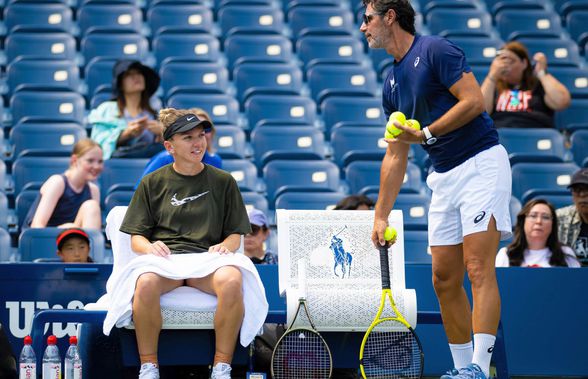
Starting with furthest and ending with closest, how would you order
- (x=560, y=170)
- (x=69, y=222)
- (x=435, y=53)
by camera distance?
1. (x=560, y=170)
2. (x=69, y=222)
3. (x=435, y=53)

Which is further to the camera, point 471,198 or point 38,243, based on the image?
point 38,243

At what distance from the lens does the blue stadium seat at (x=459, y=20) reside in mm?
11172

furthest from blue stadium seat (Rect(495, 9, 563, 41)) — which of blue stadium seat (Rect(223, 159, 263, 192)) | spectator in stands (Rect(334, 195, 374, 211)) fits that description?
spectator in stands (Rect(334, 195, 374, 211))

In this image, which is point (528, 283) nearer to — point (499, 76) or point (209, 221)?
point (209, 221)

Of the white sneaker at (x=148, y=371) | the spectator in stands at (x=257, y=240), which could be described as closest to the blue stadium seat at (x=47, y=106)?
the spectator in stands at (x=257, y=240)

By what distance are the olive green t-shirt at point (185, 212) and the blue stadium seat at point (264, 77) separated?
14.7ft

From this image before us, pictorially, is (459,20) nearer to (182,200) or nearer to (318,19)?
(318,19)

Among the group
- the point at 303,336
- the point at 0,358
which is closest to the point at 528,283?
the point at 303,336

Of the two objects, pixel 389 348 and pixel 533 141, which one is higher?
pixel 533 141

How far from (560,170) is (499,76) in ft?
3.32

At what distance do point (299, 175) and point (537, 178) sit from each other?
1979 mm

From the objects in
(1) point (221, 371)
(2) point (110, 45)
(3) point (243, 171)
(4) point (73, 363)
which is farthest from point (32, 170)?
(1) point (221, 371)

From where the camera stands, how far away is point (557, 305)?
21.3 ft

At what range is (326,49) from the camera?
10.7m
